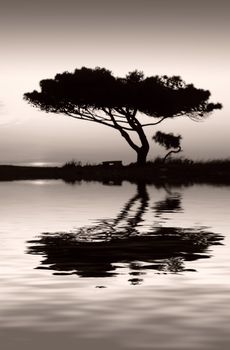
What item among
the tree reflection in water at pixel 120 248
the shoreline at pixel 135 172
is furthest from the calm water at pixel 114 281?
the shoreline at pixel 135 172

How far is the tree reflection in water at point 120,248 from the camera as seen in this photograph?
16.6 metres

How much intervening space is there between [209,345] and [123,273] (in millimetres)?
6122

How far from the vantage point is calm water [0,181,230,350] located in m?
10.3

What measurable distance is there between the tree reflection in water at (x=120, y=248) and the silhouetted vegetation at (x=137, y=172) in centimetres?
3913

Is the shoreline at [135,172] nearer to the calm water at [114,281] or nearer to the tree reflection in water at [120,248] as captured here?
the calm water at [114,281]

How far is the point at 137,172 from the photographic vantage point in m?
69.1

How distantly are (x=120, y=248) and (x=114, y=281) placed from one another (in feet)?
18.0

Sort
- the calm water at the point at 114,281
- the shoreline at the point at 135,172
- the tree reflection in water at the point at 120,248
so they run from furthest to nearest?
the shoreline at the point at 135,172, the tree reflection in water at the point at 120,248, the calm water at the point at 114,281

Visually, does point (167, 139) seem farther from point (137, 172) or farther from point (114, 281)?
point (114, 281)

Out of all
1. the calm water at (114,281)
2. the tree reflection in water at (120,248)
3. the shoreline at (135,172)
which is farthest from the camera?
the shoreline at (135,172)

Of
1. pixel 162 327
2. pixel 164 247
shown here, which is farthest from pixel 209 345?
pixel 164 247

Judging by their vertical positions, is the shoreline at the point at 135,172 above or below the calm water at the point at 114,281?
above

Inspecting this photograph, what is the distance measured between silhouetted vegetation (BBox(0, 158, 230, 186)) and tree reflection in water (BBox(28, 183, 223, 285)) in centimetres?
3913

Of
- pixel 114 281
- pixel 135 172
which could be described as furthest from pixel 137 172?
pixel 114 281
